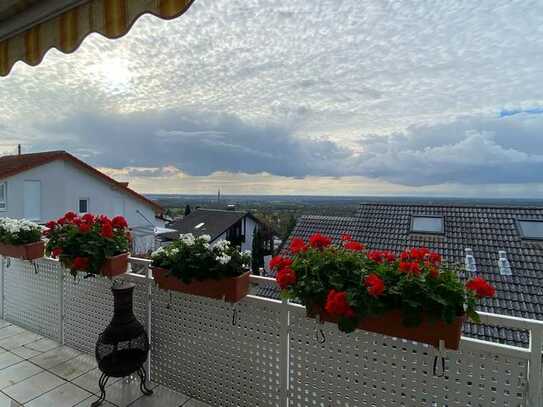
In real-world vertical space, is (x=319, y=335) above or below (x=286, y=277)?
below

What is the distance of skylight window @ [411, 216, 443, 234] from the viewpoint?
21.5 ft

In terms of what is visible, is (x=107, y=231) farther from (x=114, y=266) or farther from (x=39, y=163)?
(x=39, y=163)

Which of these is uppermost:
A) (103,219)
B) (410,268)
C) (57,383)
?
(103,219)

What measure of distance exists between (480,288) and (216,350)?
1.39 m

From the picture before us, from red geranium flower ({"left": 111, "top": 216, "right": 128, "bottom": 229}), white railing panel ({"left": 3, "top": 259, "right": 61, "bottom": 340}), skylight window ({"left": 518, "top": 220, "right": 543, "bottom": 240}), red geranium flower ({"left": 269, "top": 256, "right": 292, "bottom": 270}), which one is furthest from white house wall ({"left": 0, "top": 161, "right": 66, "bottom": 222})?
skylight window ({"left": 518, "top": 220, "right": 543, "bottom": 240})

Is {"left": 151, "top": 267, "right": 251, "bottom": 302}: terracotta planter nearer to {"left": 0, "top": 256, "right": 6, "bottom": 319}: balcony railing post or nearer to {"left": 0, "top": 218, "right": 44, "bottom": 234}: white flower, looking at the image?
{"left": 0, "top": 218, "right": 44, "bottom": 234}: white flower

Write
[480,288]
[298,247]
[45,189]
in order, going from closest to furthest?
[480,288] → [298,247] → [45,189]

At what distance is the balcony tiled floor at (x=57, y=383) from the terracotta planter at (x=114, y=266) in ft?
2.39

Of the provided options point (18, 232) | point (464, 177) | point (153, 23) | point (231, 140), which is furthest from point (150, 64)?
point (464, 177)

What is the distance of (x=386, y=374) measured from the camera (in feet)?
4.33

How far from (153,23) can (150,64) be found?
0.54 m

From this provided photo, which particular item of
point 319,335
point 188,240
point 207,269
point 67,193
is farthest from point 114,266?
point 67,193

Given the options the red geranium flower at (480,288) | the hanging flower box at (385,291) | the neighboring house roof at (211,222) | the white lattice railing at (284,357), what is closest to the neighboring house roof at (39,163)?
the neighboring house roof at (211,222)

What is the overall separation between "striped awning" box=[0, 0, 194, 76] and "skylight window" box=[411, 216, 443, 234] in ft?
21.6
